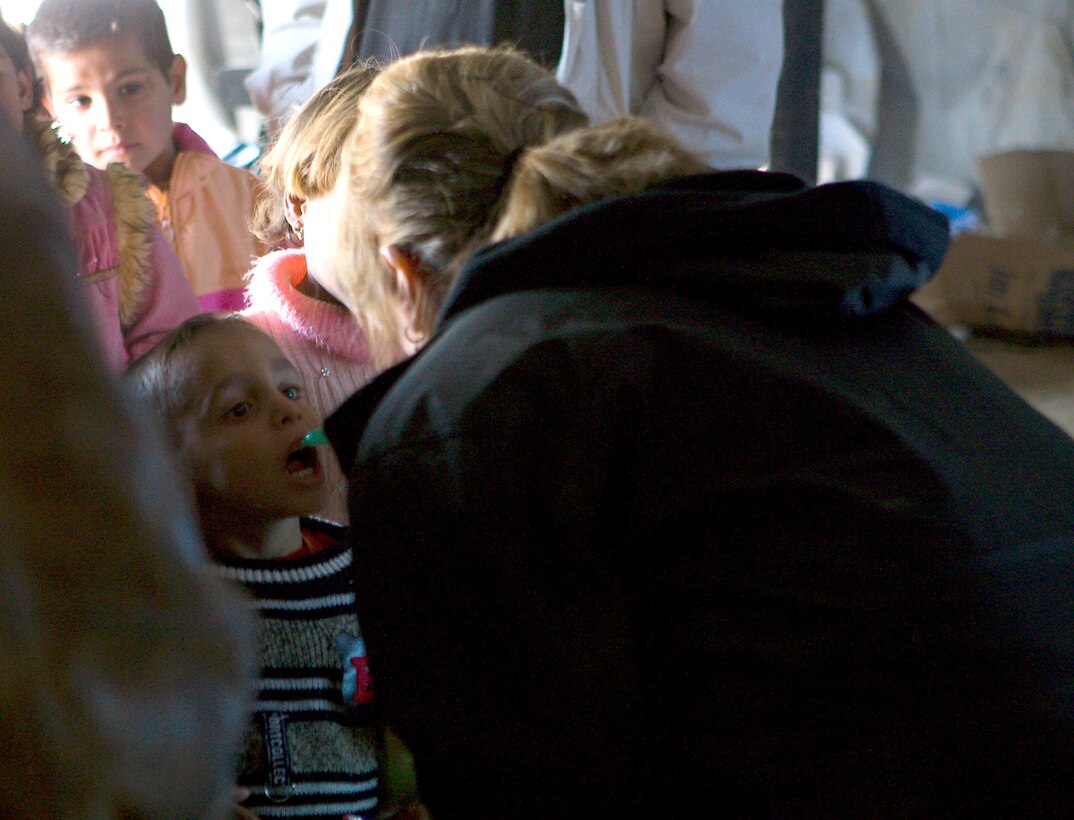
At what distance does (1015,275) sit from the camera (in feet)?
13.0

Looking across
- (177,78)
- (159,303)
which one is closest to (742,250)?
(159,303)

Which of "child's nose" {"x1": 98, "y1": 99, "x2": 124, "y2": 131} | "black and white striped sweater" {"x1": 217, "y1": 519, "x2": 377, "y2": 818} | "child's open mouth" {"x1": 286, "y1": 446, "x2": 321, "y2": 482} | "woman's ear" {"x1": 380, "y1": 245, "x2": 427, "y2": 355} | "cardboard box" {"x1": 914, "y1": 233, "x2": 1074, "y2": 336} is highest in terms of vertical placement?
"woman's ear" {"x1": 380, "y1": 245, "x2": 427, "y2": 355}

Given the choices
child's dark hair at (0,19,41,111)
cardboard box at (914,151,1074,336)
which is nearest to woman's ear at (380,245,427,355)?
child's dark hair at (0,19,41,111)

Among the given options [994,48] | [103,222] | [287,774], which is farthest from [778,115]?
[287,774]

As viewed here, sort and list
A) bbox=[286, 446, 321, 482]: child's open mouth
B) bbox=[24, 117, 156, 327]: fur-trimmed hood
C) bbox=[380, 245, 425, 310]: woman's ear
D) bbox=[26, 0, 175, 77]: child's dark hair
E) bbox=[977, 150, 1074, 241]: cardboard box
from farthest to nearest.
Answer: bbox=[977, 150, 1074, 241]: cardboard box, bbox=[26, 0, 175, 77]: child's dark hair, bbox=[24, 117, 156, 327]: fur-trimmed hood, bbox=[286, 446, 321, 482]: child's open mouth, bbox=[380, 245, 425, 310]: woman's ear

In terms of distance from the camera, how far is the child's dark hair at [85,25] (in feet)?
7.77

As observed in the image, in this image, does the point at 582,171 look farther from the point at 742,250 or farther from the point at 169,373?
the point at 169,373

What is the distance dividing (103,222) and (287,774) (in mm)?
1023

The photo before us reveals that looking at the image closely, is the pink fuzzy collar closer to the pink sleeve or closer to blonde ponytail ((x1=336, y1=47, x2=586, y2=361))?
the pink sleeve

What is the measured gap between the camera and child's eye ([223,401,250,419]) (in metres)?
1.48

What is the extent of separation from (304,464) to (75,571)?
3.46 ft

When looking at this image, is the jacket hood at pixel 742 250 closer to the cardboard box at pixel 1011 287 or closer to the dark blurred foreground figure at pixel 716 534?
the dark blurred foreground figure at pixel 716 534

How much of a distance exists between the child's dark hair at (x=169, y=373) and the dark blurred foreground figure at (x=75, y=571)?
0.99 m

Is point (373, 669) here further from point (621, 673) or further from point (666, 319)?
point (666, 319)
